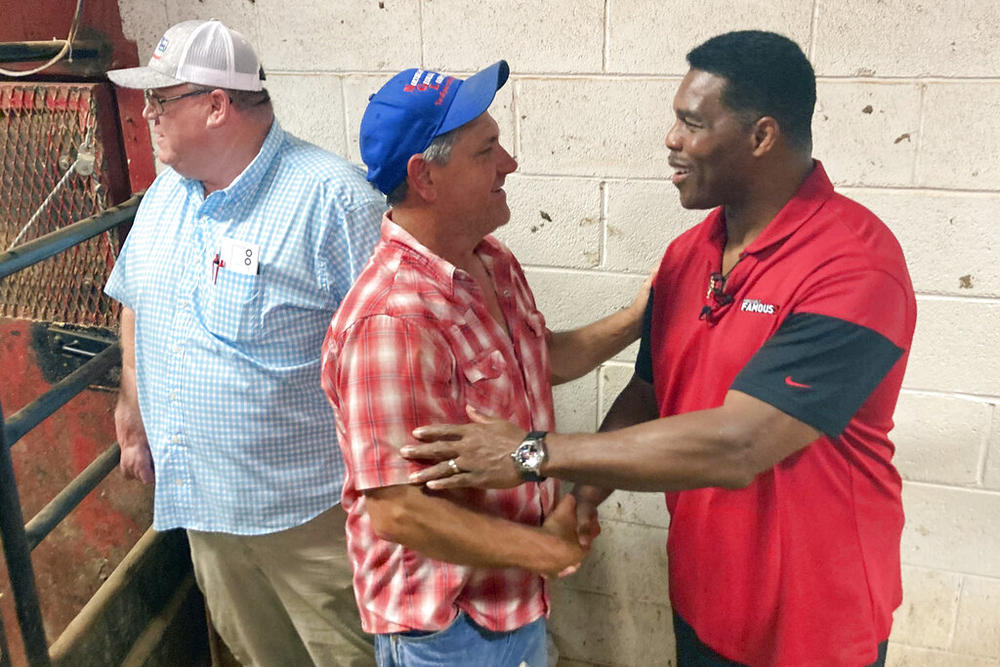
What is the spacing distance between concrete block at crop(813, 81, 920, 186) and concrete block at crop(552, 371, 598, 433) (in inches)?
31.4

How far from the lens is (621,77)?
2.08 meters

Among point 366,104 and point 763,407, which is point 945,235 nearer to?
point 763,407

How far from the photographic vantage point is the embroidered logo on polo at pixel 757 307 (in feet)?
4.61

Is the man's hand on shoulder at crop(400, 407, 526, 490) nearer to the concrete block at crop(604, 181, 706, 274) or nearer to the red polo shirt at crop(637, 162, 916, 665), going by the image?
the red polo shirt at crop(637, 162, 916, 665)

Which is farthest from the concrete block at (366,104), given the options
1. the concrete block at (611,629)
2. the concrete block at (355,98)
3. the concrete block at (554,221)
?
the concrete block at (611,629)

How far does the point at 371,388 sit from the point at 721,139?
2.32 feet

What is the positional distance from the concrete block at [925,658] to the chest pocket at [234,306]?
1810 millimetres

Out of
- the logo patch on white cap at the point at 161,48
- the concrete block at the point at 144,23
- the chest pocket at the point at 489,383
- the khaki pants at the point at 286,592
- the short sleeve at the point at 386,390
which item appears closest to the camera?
the short sleeve at the point at 386,390

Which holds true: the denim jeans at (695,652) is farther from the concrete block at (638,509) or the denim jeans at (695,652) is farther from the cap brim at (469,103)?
the cap brim at (469,103)

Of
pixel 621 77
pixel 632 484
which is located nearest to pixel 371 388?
pixel 632 484

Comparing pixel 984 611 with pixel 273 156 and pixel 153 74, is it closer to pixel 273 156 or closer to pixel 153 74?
pixel 273 156

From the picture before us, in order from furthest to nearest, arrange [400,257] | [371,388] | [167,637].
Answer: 1. [167,637]
2. [400,257]
3. [371,388]

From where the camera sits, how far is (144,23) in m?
2.37

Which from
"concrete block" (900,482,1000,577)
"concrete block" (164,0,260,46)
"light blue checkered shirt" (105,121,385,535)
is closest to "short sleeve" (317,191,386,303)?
"light blue checkered shirt" (105,121,385,535)
